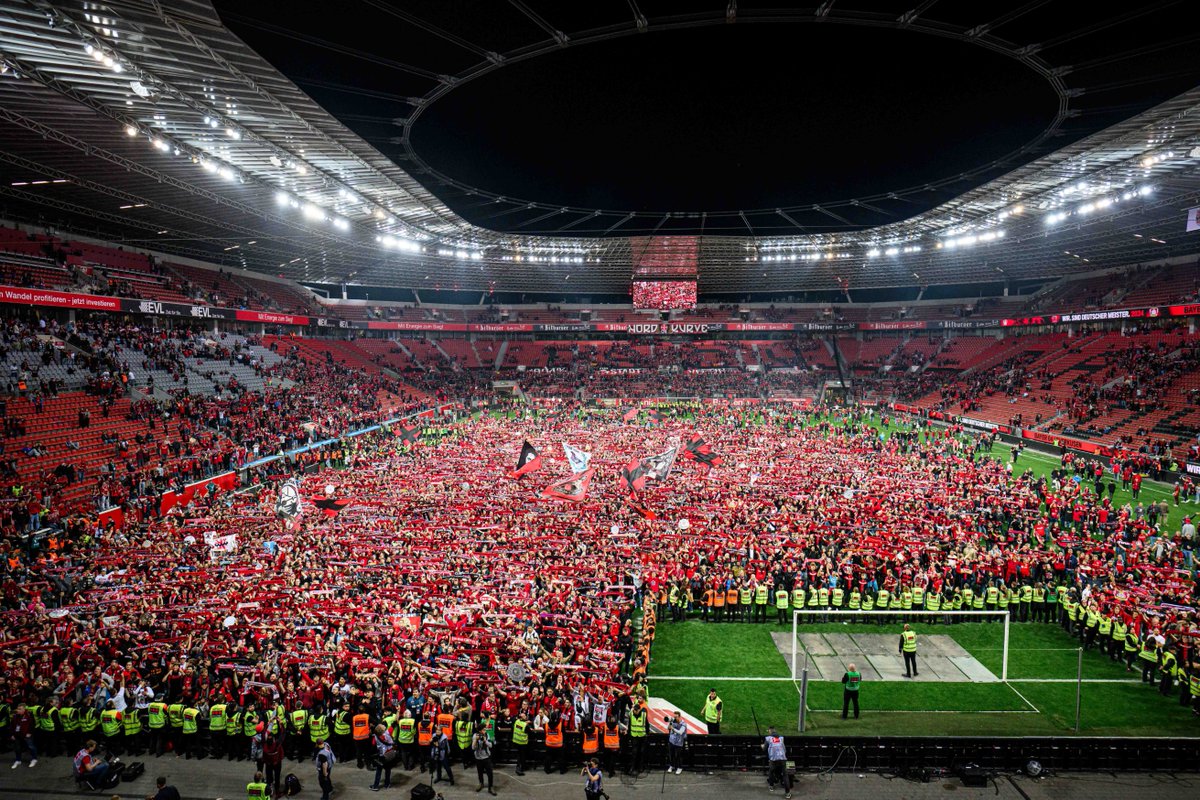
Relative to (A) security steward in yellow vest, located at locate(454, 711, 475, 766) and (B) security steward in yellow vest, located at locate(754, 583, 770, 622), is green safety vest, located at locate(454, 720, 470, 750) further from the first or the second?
(B) security steward in yellow vest, located at locate(754, 583, 770, 622)

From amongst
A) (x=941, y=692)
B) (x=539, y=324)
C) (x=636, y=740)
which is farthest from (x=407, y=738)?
(x=539, y=324)

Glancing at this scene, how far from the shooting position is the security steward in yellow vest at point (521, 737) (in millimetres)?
10878

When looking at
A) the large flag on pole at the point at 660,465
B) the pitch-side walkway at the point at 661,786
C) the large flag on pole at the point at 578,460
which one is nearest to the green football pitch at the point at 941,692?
the pitch-side walkway at the point at 661,786

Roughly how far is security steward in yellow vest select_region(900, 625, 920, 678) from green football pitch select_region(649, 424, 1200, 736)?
0.28 meters

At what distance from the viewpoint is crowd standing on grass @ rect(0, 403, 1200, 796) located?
1121cm

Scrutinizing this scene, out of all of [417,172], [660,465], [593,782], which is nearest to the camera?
[593,782]

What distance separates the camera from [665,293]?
5794 centimetres

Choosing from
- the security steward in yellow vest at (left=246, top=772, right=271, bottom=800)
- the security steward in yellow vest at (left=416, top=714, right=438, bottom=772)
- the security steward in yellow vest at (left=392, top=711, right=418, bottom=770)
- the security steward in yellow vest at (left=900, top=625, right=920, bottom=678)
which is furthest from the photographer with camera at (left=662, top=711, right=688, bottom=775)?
the security steward in yellow vest at (left=246, top=772, right=271, bottom=800)

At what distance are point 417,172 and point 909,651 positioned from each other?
2627 centimetres

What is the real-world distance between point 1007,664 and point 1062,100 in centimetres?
1638

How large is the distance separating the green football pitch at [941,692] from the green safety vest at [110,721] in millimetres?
9843

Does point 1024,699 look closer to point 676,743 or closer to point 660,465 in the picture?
point 676,743

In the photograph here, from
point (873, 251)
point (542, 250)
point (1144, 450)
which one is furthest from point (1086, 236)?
point (542, 250)

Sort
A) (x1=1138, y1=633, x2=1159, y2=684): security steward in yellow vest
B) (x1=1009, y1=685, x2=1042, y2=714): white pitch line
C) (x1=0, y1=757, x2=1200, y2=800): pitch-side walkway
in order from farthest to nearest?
(x1=1138, y1=633, x2=1159, y2=684): security steward in yellow vest
(x1=1009, y1=685, x2=1042, y2=714): white pitch line
(x1=0, y1=757, x2=1200, y2=800): pitch-side walkway
